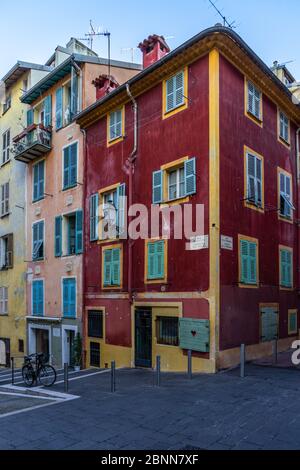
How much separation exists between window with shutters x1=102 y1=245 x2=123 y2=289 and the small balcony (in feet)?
22.3

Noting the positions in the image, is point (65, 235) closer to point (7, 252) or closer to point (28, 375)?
point (7, 252)

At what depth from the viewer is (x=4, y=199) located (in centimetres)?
2511

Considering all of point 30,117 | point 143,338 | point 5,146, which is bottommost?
point 143,338

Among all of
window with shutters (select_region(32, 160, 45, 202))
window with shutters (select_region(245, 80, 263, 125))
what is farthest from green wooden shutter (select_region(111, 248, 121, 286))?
window with shutters (select_region(245, 80, 263, 125))

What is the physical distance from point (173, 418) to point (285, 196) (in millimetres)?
11535

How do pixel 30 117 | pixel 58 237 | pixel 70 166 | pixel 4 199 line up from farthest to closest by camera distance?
pixel 4 199
pixel 30 117
pixel 58 237
pixel 70 166

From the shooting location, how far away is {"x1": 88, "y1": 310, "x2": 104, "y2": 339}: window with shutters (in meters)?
17.1

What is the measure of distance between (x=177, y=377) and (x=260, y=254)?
551cm

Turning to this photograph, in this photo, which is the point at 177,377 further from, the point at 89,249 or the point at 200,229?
the point at 89,249

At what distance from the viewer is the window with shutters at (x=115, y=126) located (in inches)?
664

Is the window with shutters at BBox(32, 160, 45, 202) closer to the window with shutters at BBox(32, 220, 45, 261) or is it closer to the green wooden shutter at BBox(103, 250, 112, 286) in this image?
the window with shutters at BBox(32, 220, 45, 261)

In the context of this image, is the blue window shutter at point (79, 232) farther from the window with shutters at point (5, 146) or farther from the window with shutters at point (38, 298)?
the window with shutters at point (5, 146)

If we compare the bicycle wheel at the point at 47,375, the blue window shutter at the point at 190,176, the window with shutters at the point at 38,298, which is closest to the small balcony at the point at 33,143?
the window with shutters at the point at 38,298

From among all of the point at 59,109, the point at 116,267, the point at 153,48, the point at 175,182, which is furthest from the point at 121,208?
the point at 59,109
